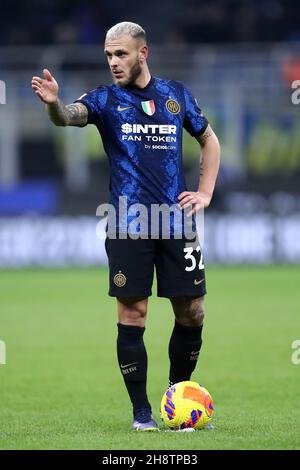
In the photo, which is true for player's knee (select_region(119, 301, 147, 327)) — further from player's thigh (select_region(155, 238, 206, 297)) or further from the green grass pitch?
the green grass pitch

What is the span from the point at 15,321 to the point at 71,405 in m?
5.10

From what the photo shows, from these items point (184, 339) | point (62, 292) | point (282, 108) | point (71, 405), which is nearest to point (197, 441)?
point (184, 339)

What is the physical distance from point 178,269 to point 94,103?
3.34ft

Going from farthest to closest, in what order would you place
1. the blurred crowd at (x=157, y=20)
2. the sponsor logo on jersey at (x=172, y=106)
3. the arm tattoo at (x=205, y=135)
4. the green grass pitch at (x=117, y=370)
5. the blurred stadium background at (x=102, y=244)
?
1. the blurred crowd at (x=157, y=20)
2. the blurred stadium background at (x=102, y=244)
3. the arm tattoo at (x=205, y=135)
4. the sponsor logo on jersey at (x=172, y=106)
5. the green grass pitch at (x=117, y=370)

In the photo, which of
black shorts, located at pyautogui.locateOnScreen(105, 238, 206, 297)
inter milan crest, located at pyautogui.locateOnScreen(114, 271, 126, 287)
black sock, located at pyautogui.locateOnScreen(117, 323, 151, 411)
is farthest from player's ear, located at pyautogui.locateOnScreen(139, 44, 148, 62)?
black sock, located at pyautogui.locateOnScreen(117, 323, 151, 411)

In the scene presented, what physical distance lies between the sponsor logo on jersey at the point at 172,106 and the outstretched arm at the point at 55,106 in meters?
0.47

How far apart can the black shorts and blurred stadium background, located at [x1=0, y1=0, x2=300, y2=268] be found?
11.8 meters

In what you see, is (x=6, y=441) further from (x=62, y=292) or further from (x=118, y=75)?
(x=62, y=292)

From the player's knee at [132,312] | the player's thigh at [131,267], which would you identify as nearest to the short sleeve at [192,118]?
the player's thigh at [131,267]

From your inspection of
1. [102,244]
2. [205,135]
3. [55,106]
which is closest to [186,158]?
[102,244]

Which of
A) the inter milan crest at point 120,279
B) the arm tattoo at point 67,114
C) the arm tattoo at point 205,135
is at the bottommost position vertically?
the inter milan crest at point 120,279

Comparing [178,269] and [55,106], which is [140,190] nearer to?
[178,269]

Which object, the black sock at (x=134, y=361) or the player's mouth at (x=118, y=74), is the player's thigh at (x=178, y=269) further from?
the player's mouth at (x=118, y=74)

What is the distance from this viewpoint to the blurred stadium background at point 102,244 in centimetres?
671
